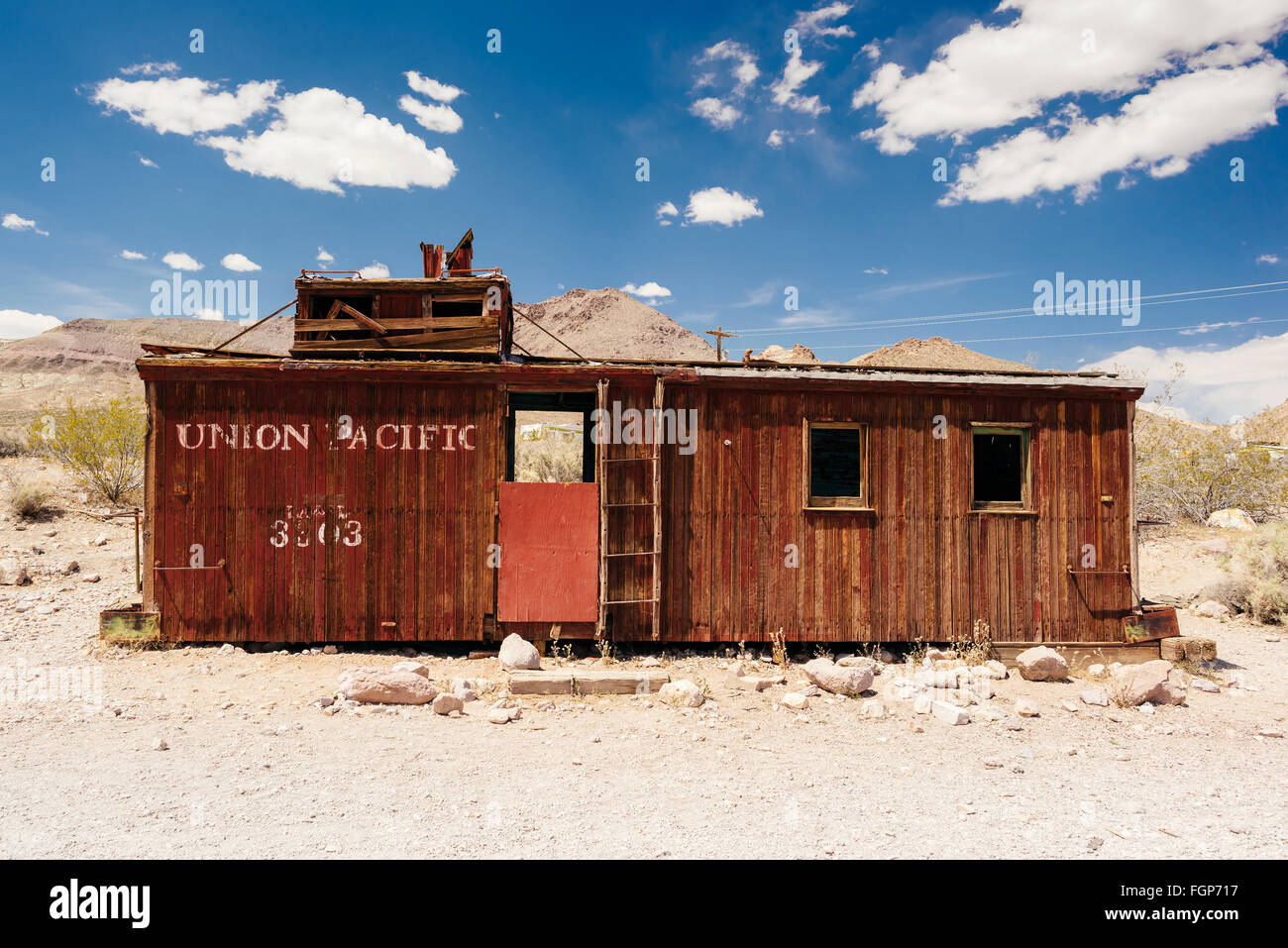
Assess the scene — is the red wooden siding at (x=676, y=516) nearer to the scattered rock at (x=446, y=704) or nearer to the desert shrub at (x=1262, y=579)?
the scattered rock at (x=446, y=704)

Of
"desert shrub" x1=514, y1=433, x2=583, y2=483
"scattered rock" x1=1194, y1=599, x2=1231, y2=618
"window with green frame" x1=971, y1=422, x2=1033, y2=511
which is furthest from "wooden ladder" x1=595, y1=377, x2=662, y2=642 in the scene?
"desert shrub" x1=514, y1=433, x2=583, y2=483

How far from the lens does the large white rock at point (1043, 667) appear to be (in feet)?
27.1

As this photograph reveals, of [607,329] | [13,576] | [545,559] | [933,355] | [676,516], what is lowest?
[13,576]

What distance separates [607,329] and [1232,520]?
9935cm

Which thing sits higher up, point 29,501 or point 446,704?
point 29,501

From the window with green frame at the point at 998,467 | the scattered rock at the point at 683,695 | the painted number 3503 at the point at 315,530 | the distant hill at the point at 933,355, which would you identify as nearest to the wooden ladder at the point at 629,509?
the scattered rock at the point at 683,695

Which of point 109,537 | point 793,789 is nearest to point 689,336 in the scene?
point 109,537

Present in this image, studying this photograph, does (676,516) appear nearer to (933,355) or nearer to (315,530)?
(315,530)

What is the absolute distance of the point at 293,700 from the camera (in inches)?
277

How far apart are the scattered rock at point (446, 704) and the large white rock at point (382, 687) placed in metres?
0.34

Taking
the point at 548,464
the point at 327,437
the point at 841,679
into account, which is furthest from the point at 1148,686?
the point at 548,464

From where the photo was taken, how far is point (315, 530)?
28.4ft
